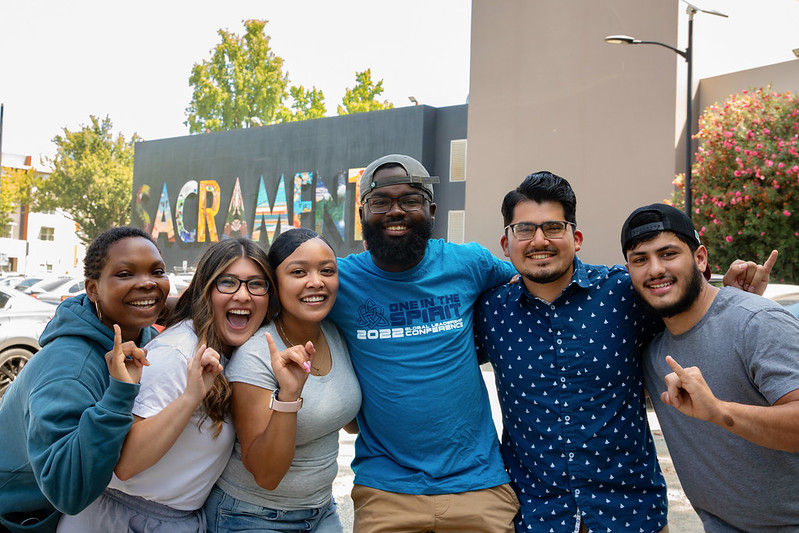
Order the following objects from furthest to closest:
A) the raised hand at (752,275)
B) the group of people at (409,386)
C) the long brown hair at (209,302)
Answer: the raised hand at (752,275) < the long brown hair at (209,302) < the group of people at (409,386)

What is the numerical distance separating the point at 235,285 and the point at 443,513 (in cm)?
134

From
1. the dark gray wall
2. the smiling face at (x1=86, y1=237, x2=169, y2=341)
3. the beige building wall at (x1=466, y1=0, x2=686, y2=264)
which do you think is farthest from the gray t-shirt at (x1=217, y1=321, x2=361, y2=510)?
the dark gray wall

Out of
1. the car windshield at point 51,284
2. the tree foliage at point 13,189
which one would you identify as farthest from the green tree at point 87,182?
the car windshield at point 51,284

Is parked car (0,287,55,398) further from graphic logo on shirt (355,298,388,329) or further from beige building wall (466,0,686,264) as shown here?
beige building wall (466,0,686,264)

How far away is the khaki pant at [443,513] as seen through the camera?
2.96m

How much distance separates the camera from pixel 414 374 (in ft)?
10.3

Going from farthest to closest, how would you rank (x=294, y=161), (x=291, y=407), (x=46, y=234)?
(x=46, y=234), (x=294, y=161), (x=291, y=407)

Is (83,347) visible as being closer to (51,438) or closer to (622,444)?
(51,438)

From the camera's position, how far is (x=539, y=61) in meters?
19.1

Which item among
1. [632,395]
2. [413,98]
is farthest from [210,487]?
[413,98]

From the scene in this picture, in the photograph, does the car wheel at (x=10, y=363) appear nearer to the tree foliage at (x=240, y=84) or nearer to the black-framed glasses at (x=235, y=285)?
the black-framed glasses at (x=235, y=285)

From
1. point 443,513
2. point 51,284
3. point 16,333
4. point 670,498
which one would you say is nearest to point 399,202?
point 443,513

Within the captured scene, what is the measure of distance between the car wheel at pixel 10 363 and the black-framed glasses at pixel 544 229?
8364 millimetres

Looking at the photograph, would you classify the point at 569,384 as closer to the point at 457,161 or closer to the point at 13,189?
the point at 457,161
